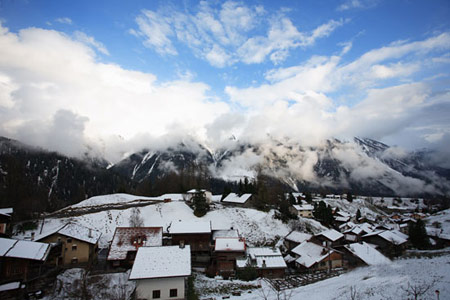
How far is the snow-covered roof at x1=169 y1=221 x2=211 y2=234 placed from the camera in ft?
139

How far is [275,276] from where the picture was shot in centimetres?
3619

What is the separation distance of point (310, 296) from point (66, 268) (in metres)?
30.0

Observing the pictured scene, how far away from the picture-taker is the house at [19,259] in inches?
878

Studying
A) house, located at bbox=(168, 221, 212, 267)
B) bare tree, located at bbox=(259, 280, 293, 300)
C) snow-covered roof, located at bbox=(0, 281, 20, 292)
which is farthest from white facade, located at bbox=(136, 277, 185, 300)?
house, located at bbox=(168, 221, 212, 267)

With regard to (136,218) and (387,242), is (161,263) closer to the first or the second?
(136,218)

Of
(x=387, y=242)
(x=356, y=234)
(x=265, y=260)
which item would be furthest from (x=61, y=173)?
(x=387, y=242)

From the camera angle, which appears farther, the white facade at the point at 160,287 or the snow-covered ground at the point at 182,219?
the snow-covered ground at the point at 182,219

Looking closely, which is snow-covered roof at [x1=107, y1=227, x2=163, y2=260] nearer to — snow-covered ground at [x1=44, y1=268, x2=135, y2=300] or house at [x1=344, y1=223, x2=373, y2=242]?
snow-covered ground at [x1=44, y1=268, x2=135, y2=300]

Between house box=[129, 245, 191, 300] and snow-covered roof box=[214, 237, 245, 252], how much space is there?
1222 cm

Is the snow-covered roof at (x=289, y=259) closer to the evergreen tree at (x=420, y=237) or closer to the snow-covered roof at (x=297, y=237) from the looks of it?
the snow-covered roof at (x=297, y=237)

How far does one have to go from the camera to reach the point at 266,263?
36.6 m

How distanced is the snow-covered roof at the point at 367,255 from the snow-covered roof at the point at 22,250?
46314mm

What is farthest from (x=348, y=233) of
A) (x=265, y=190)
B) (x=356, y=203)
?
(x=356, y=203)

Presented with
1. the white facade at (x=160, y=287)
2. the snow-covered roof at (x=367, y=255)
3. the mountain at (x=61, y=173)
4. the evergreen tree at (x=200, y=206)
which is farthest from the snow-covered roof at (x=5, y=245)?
the mountain at (x=61, y=173)
